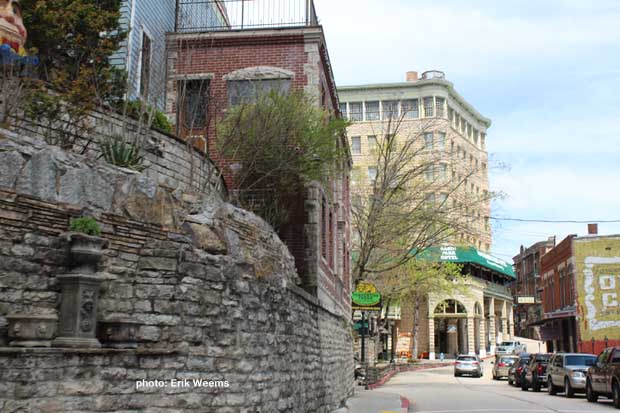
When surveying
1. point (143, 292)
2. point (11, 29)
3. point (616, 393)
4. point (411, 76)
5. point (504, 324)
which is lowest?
point (616, 393)

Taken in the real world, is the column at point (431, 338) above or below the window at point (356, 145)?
below

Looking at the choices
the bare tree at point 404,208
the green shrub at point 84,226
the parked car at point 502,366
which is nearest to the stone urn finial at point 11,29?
the green shrub at point 84,226

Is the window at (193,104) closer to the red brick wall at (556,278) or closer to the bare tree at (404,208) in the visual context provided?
the bare tree at (404,208)

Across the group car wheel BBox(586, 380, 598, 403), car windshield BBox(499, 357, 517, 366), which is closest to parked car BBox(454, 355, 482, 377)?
car windshield BBox(499, 357, 517, 366)

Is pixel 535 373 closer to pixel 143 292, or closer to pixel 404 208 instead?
pixel 404 208

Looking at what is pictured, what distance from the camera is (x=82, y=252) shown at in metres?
6.93

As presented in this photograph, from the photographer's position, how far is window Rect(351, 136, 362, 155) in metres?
68.9

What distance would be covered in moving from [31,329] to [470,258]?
57.1 m

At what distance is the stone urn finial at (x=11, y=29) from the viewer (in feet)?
33.1

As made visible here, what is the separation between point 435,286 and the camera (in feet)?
158

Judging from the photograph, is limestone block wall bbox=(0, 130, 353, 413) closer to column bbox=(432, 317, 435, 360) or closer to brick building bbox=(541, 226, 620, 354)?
brick building bbox=(541, 226, 620, 354)

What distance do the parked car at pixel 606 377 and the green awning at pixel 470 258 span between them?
26.3m

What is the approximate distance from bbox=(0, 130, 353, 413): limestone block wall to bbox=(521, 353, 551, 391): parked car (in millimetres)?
20544

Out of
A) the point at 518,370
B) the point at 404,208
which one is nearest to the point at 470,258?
the point at 518,370
